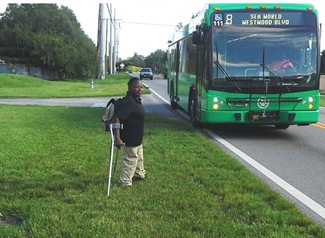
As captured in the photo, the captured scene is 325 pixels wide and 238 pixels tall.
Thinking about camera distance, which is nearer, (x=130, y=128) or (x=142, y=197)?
(x=142, y=197)

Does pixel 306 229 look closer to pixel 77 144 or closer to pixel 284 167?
pixel 284 167

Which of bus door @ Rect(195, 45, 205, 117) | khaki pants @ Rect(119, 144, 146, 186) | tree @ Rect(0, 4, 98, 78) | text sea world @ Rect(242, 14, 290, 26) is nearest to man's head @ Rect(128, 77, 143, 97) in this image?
khaki pants @ Rect(119, 144, 146, 186)

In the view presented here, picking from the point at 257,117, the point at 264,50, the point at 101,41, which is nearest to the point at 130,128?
the point at 257,117

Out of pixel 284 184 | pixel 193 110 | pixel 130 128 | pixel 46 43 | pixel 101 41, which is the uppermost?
pixel 101 41

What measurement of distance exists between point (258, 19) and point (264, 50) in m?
0.79

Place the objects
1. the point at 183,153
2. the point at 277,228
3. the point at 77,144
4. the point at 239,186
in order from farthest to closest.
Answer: the point at 77,144, the point at 183,153, the point at 239,186, the point at 277,228

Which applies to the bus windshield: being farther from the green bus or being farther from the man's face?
the man's face

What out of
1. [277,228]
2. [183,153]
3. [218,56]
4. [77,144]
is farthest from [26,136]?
[277,228]

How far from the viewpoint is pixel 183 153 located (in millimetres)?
8078

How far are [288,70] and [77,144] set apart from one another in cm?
515

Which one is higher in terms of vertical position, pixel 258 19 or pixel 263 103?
pixel 258 19

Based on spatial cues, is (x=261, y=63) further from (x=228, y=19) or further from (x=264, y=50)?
(x=228, y=19)

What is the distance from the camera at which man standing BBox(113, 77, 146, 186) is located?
556cm

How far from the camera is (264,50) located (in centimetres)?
1014
